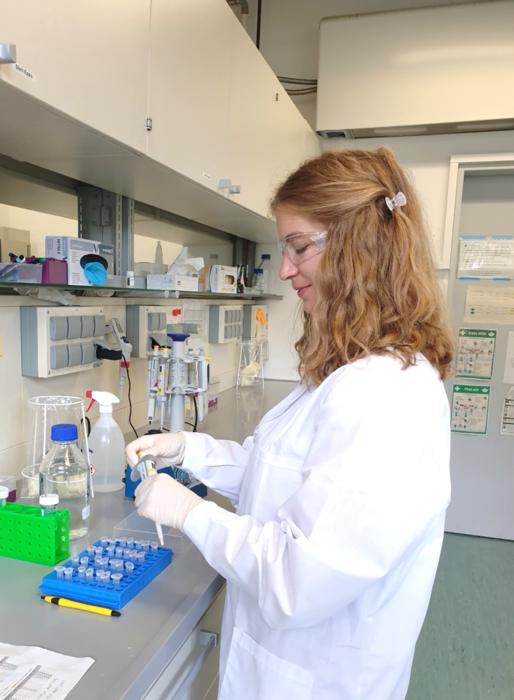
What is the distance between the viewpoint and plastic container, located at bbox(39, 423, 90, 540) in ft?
3.72

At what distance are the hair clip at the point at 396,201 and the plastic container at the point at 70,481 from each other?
79cm

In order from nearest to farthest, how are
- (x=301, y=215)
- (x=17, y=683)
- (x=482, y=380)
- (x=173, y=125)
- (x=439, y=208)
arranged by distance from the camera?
(x=17, y=683), (x=301, y=215), (x=173, y=125), (x=439, y=208), (x=482, y=380)

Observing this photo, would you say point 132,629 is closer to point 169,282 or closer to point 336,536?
point 336,536

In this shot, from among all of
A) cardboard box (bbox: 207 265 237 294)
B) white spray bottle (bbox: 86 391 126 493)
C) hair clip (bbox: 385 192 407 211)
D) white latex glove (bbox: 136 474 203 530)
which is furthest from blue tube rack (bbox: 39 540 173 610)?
cardboard box (bbox: 207 265 237 294)

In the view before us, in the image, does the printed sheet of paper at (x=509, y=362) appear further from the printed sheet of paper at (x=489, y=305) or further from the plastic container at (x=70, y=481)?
the plastic container at (x=70, y=481)

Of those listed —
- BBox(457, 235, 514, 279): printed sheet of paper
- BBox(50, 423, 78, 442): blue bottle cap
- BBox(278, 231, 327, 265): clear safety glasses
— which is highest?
BBox(457, 235, 514, 279): printed sheet of paper

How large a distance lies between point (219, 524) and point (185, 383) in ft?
2.58

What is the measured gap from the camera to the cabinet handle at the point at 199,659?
0.94 meters

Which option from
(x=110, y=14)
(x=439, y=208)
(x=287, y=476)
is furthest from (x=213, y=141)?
(x=439, y=208)

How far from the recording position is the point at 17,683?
0.67 metres

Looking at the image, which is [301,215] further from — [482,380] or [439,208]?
[482,380]

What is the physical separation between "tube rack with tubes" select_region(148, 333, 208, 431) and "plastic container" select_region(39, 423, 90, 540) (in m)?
0.33

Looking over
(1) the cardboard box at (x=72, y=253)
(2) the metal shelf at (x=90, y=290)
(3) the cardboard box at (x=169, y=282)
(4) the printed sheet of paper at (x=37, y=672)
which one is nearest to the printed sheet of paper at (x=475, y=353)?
(2) the metal shelf at (x=90, y=290)

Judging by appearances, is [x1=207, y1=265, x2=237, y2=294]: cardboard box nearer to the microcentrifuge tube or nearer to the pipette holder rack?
the pipette holder rack
